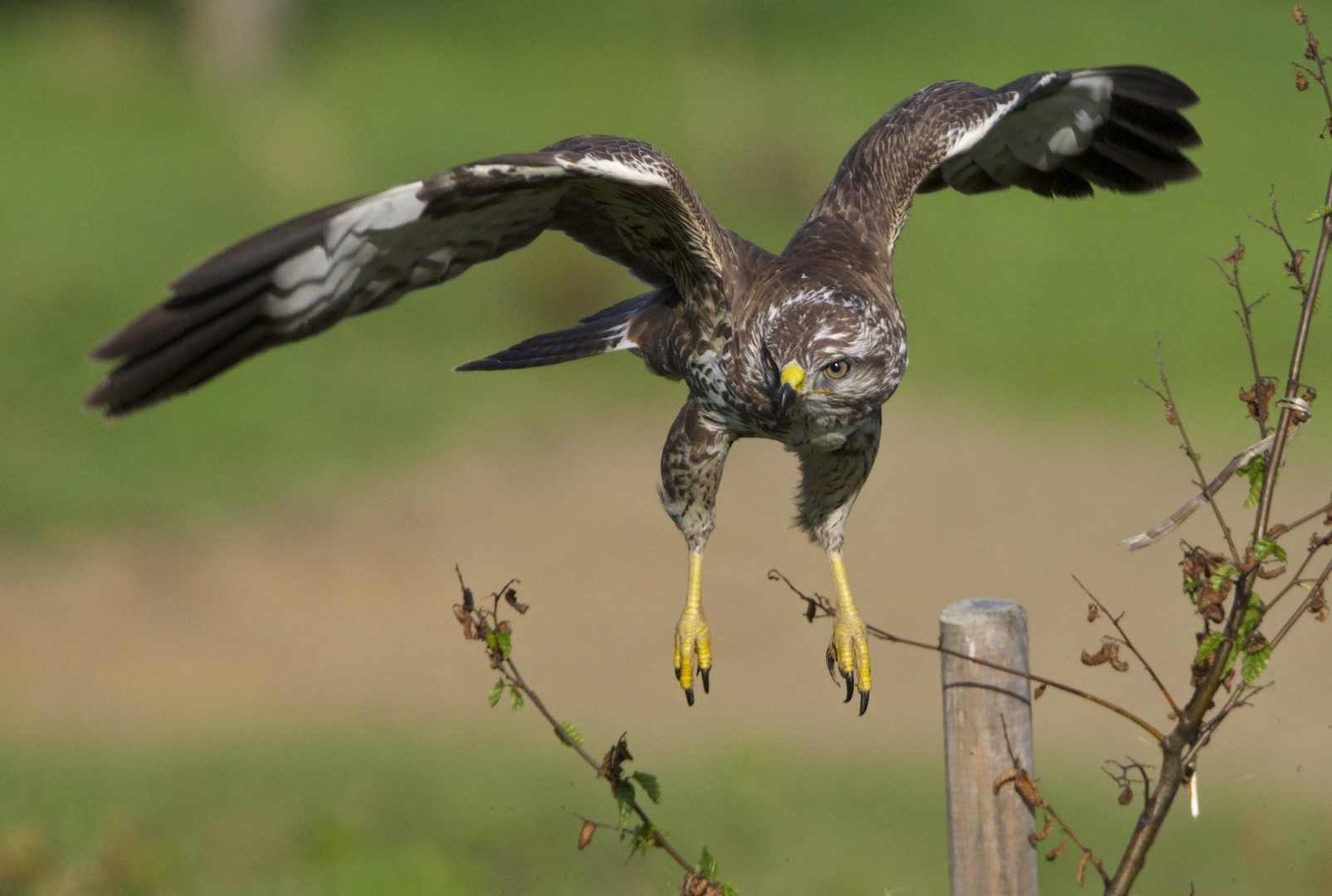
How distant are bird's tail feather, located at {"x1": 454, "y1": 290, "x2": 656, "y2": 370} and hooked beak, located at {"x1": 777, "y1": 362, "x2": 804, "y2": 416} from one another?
0.79m

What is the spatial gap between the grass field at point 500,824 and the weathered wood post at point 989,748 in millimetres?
1975

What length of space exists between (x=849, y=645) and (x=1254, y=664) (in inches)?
46.1

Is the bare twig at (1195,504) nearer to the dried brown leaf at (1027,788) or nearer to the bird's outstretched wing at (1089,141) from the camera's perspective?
the dried brown leaf at (1027,788)

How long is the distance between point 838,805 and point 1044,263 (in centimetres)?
865

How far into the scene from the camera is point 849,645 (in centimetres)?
389

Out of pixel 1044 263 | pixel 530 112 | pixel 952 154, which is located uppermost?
pixel 530 112

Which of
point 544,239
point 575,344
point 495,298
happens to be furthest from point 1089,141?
point 495,298

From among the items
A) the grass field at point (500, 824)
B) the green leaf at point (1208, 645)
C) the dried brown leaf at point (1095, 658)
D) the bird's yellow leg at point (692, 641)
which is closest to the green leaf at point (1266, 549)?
the green leaf at point (1208, 645)

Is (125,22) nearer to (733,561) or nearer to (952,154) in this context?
(733,561)

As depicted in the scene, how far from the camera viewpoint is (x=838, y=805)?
7.55 m

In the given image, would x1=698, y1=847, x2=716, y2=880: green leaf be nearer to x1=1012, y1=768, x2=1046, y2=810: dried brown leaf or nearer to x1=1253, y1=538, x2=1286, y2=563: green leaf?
x1=1012, y1=768, x2=1046, y2=810: dried brown leaf

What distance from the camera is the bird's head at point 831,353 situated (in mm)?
3506

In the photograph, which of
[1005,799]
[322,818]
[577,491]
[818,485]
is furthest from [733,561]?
[1005,799]

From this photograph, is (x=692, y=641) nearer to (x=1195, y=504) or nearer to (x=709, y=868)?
(x=709, y=868)
